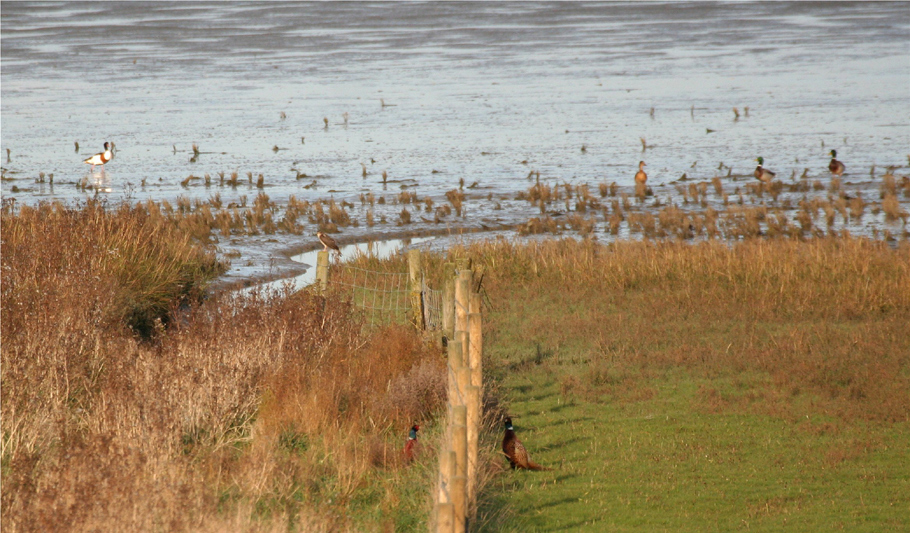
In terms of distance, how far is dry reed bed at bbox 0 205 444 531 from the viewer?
6711 millimetres

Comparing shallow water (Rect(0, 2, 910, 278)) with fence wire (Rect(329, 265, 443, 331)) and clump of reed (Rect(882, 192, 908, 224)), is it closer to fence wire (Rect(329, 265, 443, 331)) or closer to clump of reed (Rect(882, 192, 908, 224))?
clump of reed (Rect(882, 192, 908, 224))

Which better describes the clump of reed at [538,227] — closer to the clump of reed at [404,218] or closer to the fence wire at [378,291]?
the clump of reed at [404,218]

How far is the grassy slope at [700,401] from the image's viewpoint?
804 cm

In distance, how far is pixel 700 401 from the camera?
35.4 feet

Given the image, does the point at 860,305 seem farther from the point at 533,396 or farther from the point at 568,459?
the point at 568,459

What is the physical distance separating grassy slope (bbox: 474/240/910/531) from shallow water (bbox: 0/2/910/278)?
10153 mm

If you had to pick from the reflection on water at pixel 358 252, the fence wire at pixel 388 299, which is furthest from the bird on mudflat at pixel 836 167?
the fence wire at pixel 388 299

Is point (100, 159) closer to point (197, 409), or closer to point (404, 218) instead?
point (404, 218)

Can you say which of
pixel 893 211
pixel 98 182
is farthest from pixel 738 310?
pixel 98 182

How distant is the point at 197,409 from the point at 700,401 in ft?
16.6

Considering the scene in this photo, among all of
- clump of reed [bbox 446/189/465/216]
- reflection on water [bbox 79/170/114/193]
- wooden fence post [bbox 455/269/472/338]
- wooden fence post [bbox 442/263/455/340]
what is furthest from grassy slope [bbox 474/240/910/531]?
reflection on water [bbox 79/170/114/193]

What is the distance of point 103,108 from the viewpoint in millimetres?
46500

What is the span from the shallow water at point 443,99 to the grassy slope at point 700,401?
1015 centimetres

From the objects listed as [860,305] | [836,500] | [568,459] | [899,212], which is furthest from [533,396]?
[899,212]
